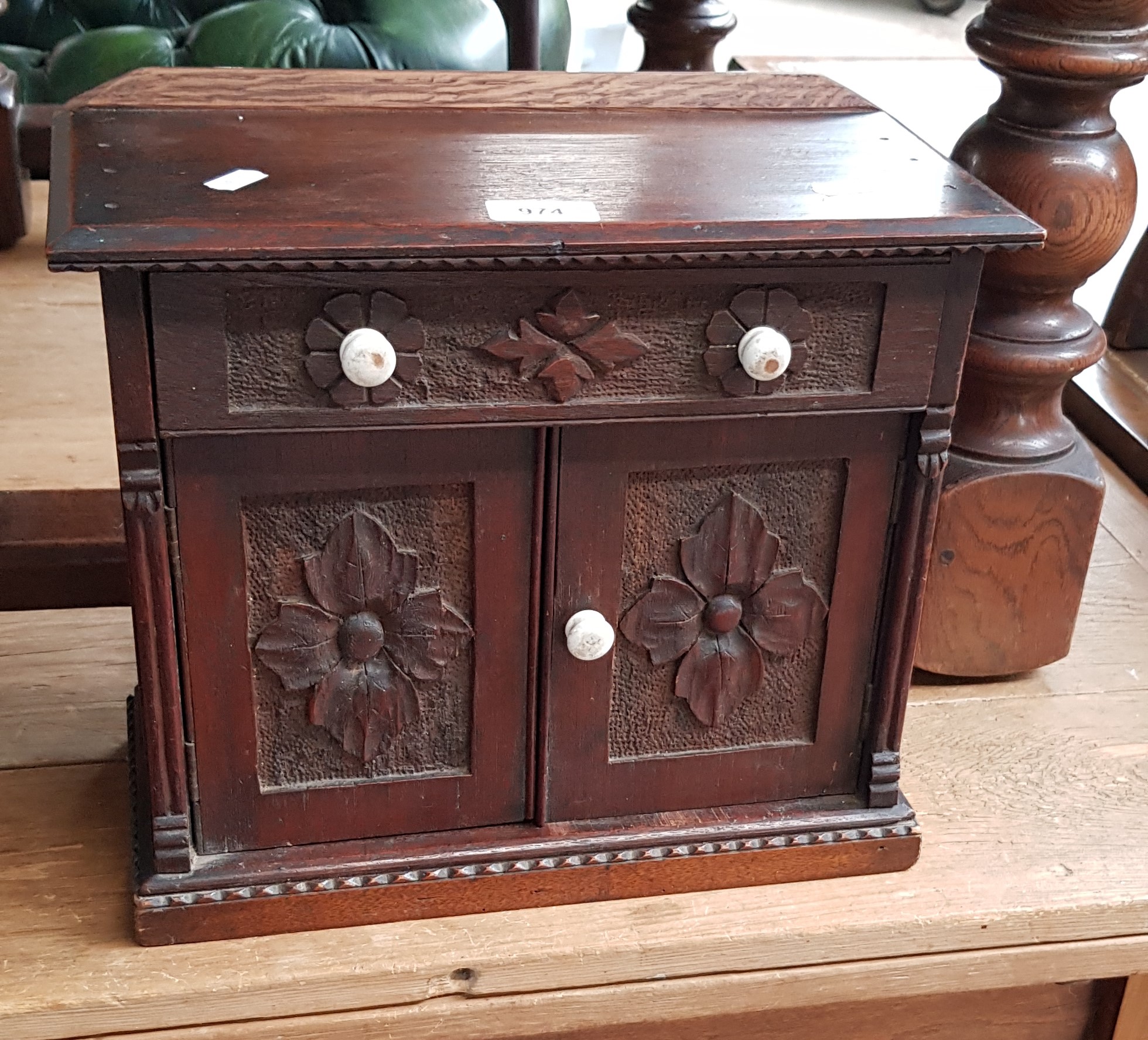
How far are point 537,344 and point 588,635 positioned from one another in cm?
21

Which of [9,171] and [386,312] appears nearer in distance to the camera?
[386,312]

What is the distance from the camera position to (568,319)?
0.83m

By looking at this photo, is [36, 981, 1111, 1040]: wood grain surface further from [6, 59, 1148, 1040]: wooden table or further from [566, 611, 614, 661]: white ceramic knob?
[566, 611, 614, 661]: white ceramic knob

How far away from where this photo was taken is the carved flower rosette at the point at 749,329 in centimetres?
84

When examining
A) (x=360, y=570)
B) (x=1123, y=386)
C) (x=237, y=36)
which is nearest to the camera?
(x=360, y=570)

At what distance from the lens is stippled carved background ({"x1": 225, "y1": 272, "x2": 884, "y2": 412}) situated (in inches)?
31.4

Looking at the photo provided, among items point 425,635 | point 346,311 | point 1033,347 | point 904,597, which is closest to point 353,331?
point 346,311

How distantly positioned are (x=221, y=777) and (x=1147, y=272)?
4.44ft

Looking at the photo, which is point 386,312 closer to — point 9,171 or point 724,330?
point 724,330

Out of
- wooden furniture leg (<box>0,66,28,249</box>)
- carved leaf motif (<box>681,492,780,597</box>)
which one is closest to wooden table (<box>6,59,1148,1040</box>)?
carved leaf motif (<box>681,492,780,597</box>)

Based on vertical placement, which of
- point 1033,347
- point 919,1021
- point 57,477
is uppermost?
point 1033,347

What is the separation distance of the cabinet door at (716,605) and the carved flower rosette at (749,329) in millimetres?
38

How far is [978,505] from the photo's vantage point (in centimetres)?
117

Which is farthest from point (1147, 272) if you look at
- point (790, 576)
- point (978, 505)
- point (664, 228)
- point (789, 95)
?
point (664, 228)
